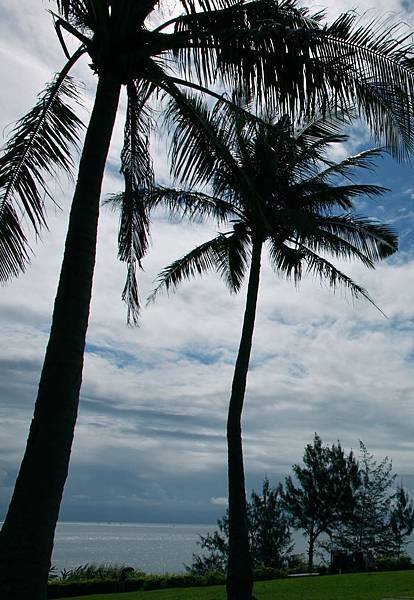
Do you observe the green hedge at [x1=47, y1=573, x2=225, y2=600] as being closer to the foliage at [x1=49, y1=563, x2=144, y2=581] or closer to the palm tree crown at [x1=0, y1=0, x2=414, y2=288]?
the foliage at [x1=49, y1=563, x2=144, y2=581]

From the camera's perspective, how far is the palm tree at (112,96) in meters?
4.74

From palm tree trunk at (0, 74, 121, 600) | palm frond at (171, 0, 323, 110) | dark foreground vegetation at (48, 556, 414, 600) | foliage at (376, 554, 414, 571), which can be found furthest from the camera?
foliage at (376, 554, 414, 571)

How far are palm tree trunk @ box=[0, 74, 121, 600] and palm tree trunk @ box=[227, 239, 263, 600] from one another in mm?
9508

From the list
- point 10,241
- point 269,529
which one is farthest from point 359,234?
point 269,529

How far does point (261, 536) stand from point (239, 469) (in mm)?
27052

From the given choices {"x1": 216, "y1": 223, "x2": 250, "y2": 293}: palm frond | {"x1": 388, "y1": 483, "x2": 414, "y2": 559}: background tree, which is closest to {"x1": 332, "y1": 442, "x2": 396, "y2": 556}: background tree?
{"x1": 388, "y1": 483, "x2": 414, "y2": 559}: background tree

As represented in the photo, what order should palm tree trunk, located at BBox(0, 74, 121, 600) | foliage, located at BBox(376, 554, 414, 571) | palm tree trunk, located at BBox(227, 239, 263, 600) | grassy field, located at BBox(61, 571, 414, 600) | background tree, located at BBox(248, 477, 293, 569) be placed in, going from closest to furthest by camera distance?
palm tree trunk, located at BBox(0, 74, 121, 600) < palm tree trunk, located at BBox(227, 239, 263, 600) < grassy field, located at BBox(61, 571, 414, 600) < foliage, located at BBox(376, 554, 414, 571) < background tree, located at BBox(248, 477, 293, 569)

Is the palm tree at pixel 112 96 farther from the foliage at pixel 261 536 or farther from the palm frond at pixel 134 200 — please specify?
the foliage at pixel 261 536

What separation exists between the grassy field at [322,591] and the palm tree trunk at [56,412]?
1251 cm

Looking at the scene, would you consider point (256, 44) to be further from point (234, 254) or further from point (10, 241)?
point (234, 254)

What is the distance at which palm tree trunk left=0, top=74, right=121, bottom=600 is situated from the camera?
4398 millimetres

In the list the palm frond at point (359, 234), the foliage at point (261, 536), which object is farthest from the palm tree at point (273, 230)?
the foliage at point (261, 536)

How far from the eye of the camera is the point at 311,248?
54.4ft

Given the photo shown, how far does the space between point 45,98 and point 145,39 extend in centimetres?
164
